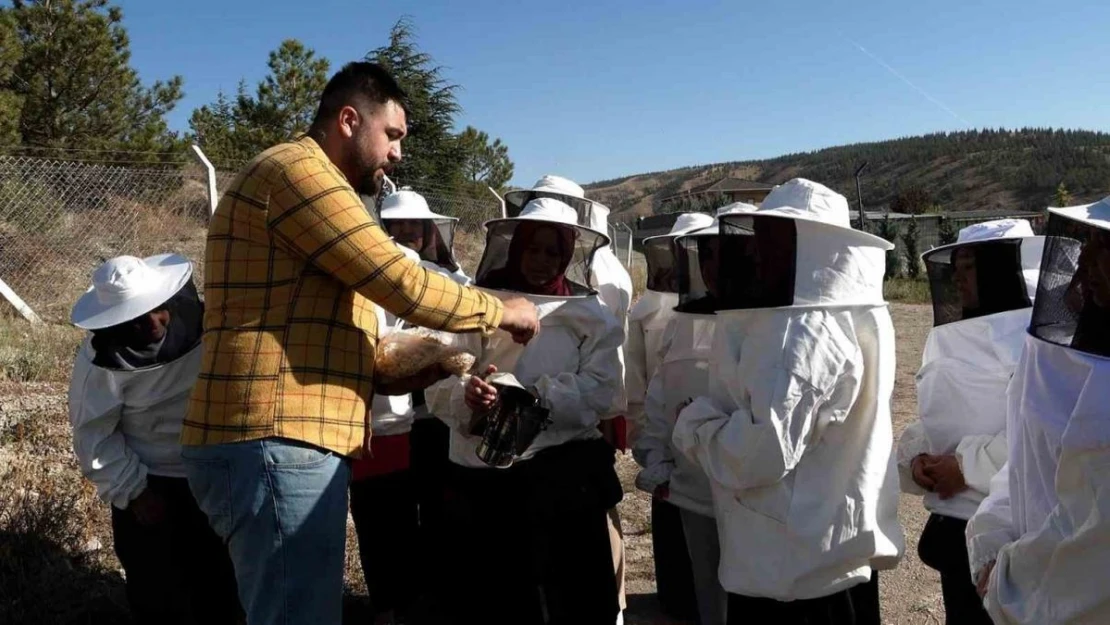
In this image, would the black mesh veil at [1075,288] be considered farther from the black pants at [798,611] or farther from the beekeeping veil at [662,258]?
the beekeeping veil at [662,258]

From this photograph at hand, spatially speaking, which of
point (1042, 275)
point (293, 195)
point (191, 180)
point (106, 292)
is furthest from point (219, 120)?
point (1042, 275)

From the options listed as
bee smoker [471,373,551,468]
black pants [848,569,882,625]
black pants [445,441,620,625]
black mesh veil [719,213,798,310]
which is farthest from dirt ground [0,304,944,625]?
black mesh veil [719,213,798,310]

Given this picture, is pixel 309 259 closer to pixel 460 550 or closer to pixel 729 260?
pixel 729 260

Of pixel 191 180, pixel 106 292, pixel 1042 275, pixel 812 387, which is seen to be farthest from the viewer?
pixel 191 180

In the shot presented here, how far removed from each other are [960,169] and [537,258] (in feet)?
272

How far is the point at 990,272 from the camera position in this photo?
10.5 ft

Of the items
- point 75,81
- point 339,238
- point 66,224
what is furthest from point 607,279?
point 75,81

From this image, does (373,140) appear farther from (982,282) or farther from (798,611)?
(982,282)

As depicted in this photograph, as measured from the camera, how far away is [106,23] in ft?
47.6

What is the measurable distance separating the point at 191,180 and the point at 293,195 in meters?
10.9

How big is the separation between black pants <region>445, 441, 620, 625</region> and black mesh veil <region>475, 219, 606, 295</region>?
2.45 feet

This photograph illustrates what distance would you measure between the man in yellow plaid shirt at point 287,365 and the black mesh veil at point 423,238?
284 cm

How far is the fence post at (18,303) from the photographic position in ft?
28.8

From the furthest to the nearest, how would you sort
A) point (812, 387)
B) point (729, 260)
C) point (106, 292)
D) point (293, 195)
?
1. point (106, 292)
2. point (729, 260)
3. point (812, 387)
4. point (293, 195)
